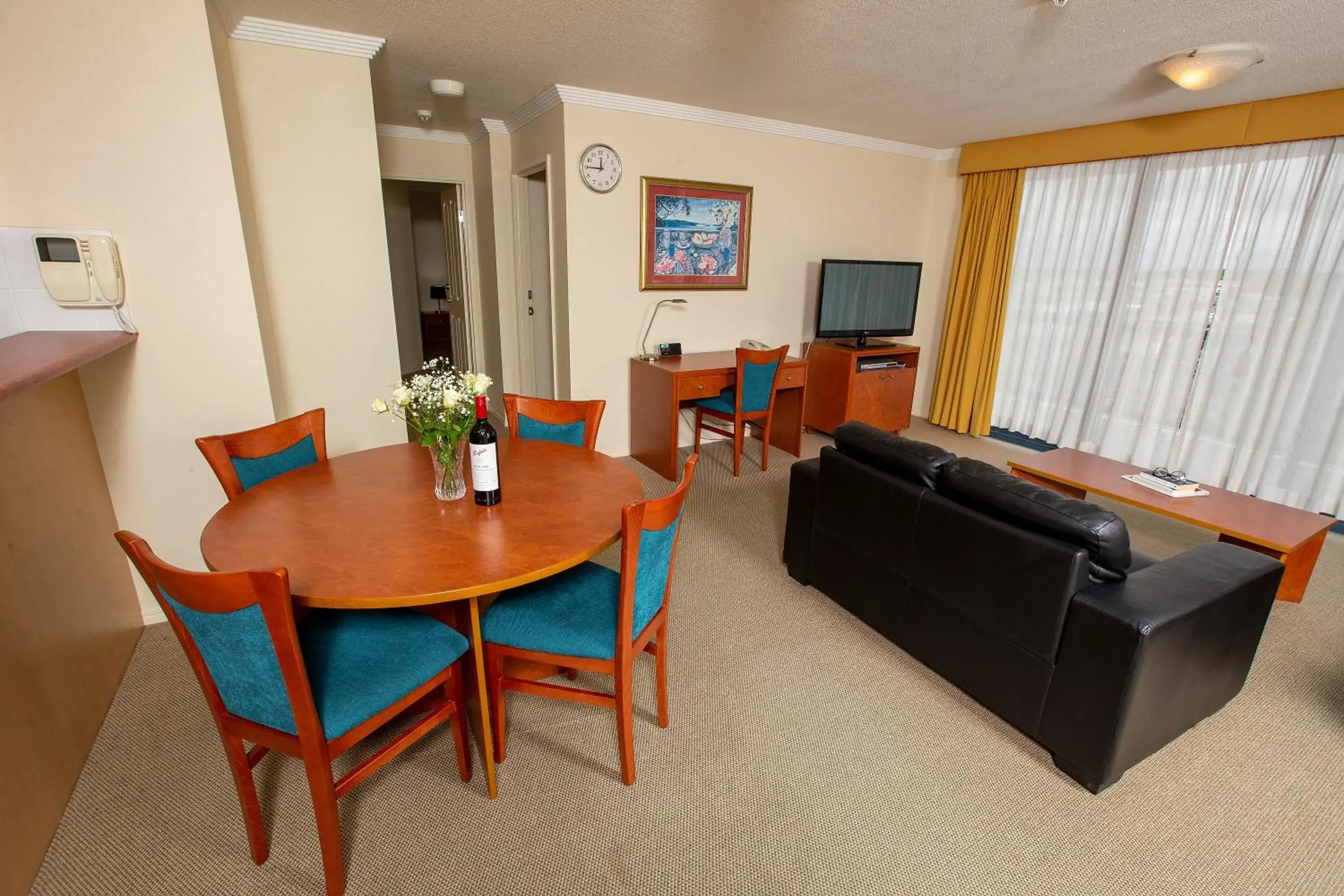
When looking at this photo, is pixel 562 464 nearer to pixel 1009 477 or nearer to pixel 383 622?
pixel 383 622

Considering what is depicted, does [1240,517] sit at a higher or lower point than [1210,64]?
lower

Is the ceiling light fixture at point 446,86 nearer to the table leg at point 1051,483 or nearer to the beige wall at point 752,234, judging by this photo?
the beige wall at point 752,234

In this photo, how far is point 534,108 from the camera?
3.85 m

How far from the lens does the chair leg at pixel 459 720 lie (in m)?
1.56

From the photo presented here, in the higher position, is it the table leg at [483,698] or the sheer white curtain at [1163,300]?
the sheer white curtain at [1163,300]

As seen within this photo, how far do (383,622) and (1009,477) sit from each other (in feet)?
5.96

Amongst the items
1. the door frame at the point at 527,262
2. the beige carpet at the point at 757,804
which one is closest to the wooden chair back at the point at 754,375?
the door frame at the point at 527,262

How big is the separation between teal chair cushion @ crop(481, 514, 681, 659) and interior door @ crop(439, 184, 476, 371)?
13.1 ft

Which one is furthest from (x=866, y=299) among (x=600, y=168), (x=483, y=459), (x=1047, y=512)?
(x=483, y=459)

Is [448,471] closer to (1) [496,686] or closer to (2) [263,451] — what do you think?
(1) [496,686]

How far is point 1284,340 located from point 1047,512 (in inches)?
124

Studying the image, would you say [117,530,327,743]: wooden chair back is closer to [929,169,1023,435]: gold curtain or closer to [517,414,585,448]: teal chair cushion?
[517,414,585,448]: teal chair cushion

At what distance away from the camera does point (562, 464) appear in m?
2.02

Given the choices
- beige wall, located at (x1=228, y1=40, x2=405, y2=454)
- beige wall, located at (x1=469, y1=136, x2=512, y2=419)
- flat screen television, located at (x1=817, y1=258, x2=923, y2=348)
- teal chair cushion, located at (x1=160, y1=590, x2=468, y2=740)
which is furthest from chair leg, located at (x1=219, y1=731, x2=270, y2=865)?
flat screen television, located at (x1=817, y1=258, x2=923, y2=348)
